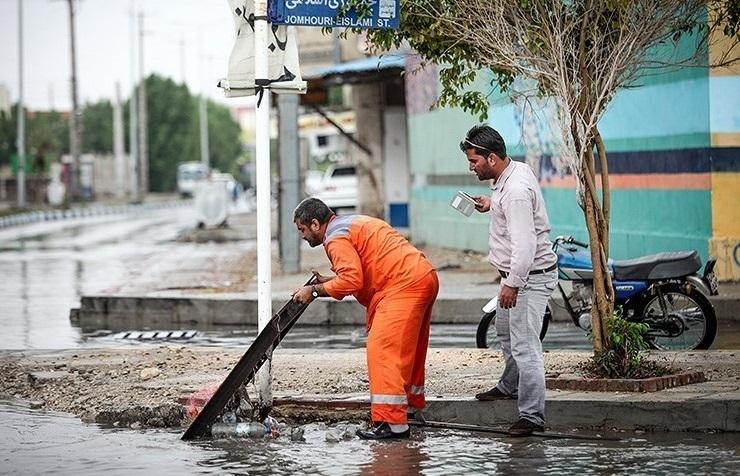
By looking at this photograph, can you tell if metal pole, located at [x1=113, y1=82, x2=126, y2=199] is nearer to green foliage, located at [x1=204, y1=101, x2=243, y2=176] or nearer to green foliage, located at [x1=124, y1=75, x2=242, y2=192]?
green foliage, located at [x1=124, y1=75, x2=242, y2=192]

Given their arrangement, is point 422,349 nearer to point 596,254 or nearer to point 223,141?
point 596,254

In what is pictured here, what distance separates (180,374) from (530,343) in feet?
12.1

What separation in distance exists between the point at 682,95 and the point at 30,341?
317 inches

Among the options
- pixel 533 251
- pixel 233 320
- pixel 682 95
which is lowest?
pixel 233 320

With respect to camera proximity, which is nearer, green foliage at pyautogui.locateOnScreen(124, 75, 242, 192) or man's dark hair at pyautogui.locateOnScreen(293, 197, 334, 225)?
man's dark hair at pyautogui.locateOnScreen(293, 197, 334, 225)

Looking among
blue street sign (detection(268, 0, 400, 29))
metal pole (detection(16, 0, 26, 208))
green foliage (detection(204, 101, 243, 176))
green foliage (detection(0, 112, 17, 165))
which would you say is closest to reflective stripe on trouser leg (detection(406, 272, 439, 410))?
blue street sign (detection(268, 0, 400, 29))

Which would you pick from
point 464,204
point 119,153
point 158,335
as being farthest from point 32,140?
point 464,204

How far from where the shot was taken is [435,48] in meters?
10.8

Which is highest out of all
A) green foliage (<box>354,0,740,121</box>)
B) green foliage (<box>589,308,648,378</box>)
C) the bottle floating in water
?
green foliage (<box>354,0,740,121</box>)

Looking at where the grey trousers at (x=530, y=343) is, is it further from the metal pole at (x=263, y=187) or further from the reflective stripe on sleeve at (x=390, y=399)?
the metal pole at (x=263, y=187)

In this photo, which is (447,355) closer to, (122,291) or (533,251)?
(533,251)

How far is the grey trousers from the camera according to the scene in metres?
9.08

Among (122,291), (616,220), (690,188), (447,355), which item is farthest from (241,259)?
(447,355)

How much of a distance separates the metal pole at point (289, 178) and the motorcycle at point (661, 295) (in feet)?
32.5
